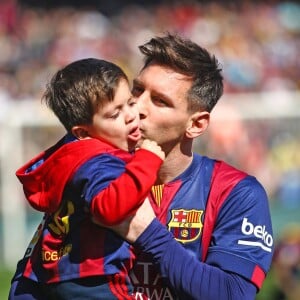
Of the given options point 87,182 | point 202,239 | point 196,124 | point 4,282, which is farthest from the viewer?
point 4,282

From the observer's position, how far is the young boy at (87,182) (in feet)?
11.7

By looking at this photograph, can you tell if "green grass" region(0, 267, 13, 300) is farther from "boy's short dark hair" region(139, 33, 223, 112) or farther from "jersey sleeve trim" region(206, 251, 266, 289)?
"jersey sleeve trim" region(206, 251, 266, 289)

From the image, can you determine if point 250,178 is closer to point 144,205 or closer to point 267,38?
point 144,205

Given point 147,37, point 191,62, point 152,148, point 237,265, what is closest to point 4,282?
point 191,62

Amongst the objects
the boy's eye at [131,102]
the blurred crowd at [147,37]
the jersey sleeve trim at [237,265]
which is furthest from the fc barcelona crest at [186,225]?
the blurred crowd at [147,37]

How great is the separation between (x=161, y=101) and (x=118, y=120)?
475 mm

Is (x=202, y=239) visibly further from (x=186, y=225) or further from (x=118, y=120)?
(x=118, y=120)

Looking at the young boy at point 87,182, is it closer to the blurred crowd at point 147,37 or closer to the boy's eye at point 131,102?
the boy's eye at point 131,102

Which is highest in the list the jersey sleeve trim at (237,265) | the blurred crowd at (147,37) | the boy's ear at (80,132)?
the blurred crowd at (147,37)

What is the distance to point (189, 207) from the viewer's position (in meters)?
4.00

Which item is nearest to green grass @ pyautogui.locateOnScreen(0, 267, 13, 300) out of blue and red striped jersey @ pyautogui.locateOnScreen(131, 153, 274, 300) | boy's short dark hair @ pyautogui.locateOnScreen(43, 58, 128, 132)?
blue and red striped jersey @ pyautogui.locateOnScreen(131, 153, 274, 300)

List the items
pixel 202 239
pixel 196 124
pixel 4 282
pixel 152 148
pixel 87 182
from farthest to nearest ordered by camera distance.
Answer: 1. pixel 4 282
2. pixel 196 124
3. pixel 202 239
4. pixel 152 148
5. pixel 87 182

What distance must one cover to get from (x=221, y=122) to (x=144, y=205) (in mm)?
7289

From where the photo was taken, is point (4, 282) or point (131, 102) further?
point (4, 282)
